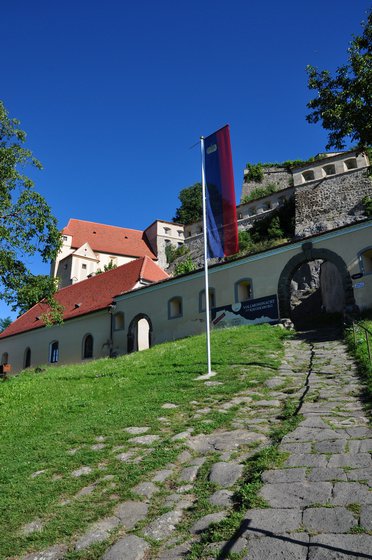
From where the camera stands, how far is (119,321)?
3216cm

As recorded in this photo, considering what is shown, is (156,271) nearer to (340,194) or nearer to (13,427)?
(340,194)

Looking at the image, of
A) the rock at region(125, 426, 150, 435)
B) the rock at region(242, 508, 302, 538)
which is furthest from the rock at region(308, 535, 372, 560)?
the rock at region(125, 426, 150, 435)

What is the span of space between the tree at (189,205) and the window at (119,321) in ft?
168

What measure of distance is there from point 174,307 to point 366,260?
12.3 metres

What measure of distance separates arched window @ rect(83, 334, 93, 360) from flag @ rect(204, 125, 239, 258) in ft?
65.8

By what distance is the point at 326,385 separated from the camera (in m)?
9.75

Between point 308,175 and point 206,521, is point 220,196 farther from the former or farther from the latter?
point 308,175

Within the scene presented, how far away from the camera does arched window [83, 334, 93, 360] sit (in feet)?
108

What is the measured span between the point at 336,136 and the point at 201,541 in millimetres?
15305

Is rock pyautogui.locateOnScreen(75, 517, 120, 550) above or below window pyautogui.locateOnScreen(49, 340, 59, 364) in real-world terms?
below

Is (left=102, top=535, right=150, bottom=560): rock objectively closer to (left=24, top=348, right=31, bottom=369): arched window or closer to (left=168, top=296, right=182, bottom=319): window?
(left=168, top=296, right=182, bottom=319): window

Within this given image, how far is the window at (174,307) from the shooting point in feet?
95.2

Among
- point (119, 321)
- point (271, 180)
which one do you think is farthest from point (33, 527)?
point (271, 180)

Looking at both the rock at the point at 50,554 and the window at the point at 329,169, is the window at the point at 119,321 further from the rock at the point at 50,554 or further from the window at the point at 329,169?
the window at the point at 329,169
